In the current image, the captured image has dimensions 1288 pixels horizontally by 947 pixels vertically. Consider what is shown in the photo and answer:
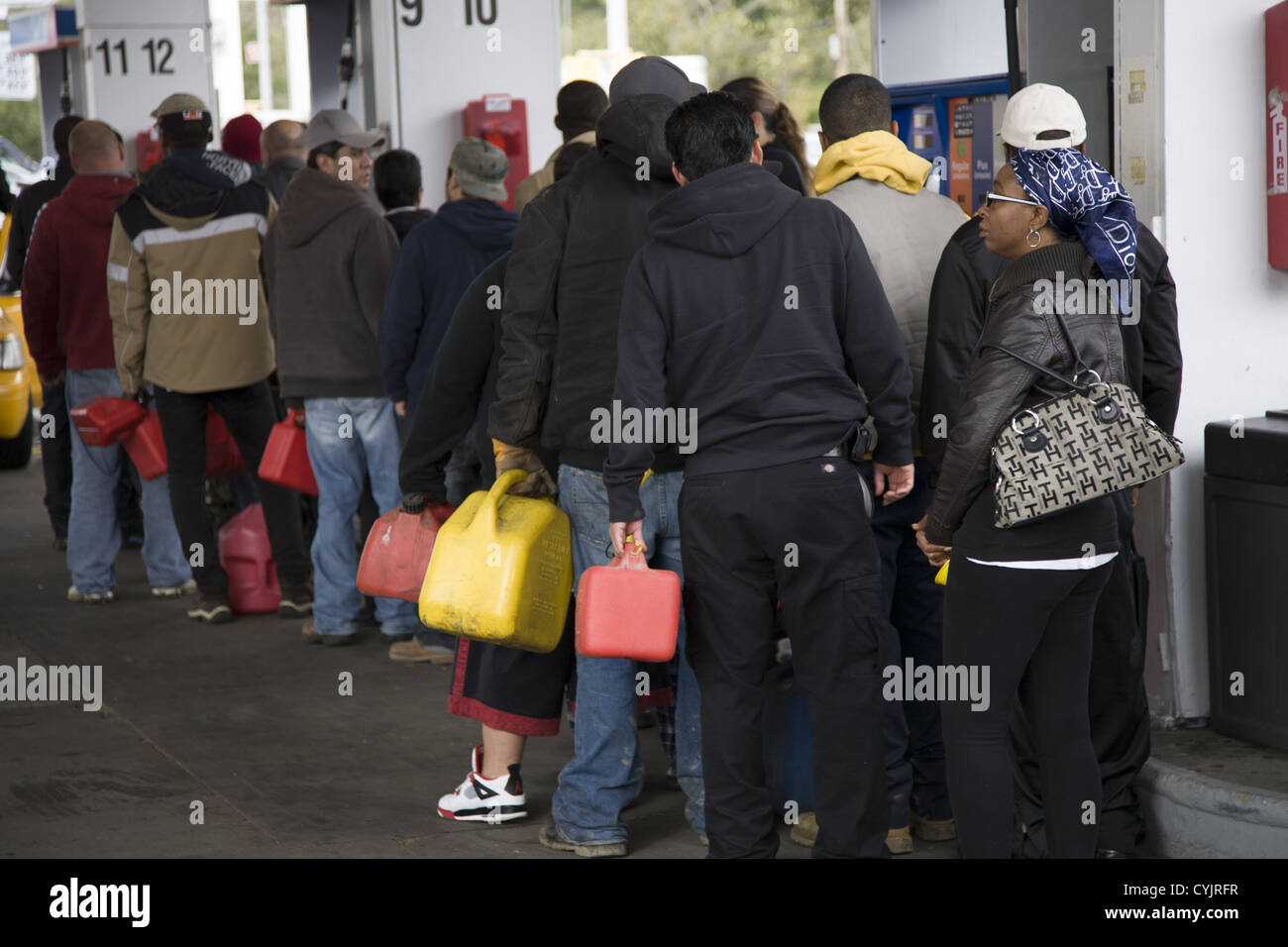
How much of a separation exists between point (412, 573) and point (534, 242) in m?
1.29

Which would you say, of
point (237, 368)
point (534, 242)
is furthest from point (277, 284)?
point (534, 242)

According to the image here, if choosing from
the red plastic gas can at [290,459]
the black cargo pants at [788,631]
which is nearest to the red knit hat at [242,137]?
the red plastic gas can at [290,459]

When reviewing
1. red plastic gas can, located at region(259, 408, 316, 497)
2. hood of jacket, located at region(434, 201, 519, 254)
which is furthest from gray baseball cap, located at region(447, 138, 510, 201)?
red plastic gas can, located at region(259, 408, 316, 497)

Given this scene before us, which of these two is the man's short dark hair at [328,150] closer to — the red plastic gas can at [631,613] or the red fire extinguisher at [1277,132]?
the red plastic gas can at [631,613]

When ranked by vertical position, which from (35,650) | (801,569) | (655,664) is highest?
(801,569)

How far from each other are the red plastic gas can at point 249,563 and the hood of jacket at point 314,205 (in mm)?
1517

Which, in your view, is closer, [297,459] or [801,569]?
[801,569]

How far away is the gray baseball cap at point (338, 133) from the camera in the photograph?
7002mm

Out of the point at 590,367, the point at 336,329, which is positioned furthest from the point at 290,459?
the point at 590,367

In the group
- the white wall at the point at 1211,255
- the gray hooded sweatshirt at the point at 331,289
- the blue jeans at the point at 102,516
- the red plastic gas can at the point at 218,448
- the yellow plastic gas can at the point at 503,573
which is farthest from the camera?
the blue jeans at the point at 102,516

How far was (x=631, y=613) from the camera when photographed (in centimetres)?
394

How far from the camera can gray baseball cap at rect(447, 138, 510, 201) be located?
623 cm

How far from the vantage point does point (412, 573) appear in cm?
518
